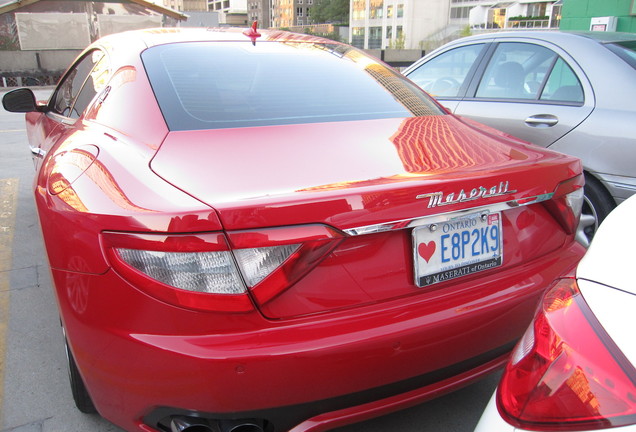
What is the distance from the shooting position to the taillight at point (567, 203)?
6.24 feet

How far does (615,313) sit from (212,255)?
3.04ft

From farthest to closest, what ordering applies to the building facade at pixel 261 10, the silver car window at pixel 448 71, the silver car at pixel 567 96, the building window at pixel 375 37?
the building facade at pixel 261 10
the building window at pixel 375 37
the silver car window at pixel 448 71
the silver car at pixel 567 96

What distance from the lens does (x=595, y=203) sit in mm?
3334

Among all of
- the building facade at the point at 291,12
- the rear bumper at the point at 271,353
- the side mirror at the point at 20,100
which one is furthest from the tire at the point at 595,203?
the building facade at the point at 291,12

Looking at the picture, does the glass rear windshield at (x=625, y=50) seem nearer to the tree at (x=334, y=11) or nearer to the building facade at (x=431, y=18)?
the building facade at (x=431, y=18)

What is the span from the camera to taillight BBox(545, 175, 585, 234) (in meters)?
1.90

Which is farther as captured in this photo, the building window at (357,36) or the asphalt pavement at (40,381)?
the building window at (357,36)

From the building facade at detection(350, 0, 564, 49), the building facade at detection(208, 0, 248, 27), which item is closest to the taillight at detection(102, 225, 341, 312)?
the building facade at detection(350, 0, 564, 49)

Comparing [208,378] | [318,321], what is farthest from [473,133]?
[208,378]

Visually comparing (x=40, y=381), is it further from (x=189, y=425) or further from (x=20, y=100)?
(x=20, y=100)

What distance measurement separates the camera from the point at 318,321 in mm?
1476

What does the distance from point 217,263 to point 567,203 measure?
1.34 m

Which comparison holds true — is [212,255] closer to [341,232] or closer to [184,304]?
[184,304]

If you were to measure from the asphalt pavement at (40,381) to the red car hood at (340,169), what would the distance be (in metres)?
0.95
